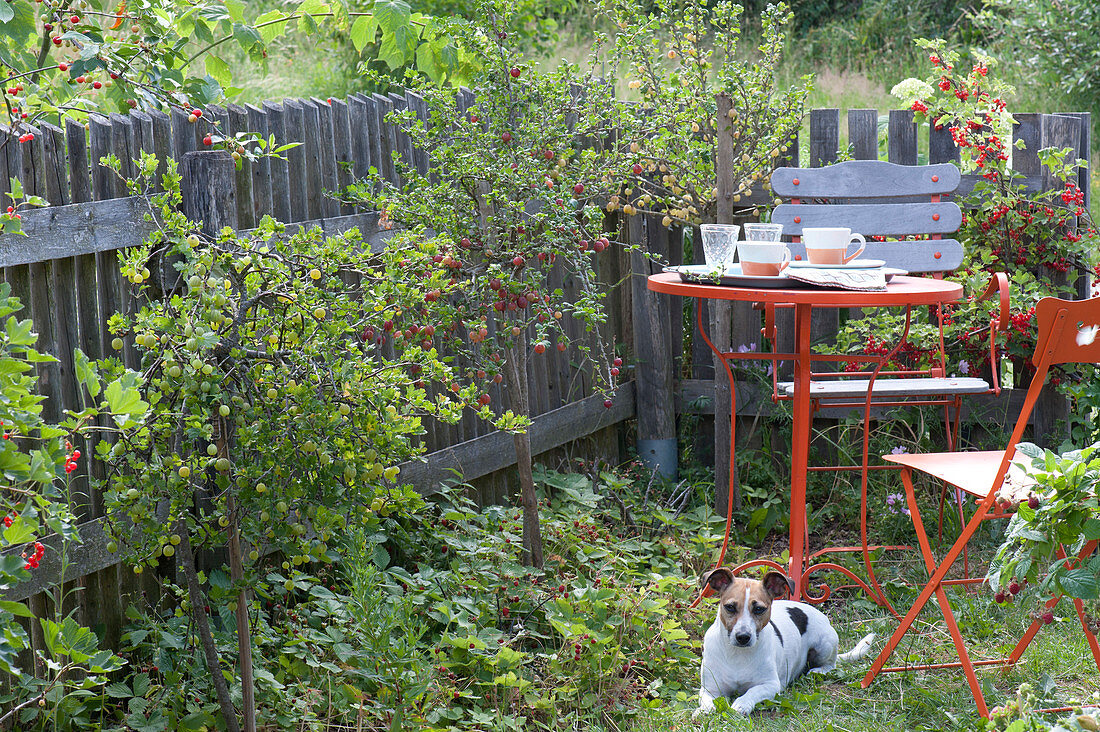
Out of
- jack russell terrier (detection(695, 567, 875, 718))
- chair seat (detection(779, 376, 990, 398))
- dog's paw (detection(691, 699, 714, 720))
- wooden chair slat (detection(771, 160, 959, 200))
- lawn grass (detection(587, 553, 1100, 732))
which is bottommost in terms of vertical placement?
lawn grass (detection(587, 553, 1100, 732))

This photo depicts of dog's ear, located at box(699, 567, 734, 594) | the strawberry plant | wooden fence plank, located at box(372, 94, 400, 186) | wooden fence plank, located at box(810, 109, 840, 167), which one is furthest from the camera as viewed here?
wooden fence plank, located at box(810, 109, 840, 167)

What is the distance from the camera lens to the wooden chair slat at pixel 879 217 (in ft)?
14.4

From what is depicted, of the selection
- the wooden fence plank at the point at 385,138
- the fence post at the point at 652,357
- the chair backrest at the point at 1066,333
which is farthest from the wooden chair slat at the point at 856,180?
the chair backrest at the point at 1066,333

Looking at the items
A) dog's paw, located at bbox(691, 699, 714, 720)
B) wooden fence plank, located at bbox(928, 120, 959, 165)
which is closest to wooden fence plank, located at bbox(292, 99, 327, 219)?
dog's paw, located at bbox(691, 699, 714, 720)

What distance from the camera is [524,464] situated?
12.2 feet

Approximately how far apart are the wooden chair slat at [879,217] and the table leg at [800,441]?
1.00 metres

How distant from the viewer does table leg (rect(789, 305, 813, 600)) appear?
354 centimetres

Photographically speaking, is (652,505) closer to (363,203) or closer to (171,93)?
(363,203)

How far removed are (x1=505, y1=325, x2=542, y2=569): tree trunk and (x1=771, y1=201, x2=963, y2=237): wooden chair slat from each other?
146cm

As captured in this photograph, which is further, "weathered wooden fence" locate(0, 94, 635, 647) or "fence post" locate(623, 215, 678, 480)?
"fence post" locate(623, 215, 678, 480)

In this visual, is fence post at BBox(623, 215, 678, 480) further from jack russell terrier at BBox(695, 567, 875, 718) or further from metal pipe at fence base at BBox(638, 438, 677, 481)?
jack russell terrier at BBox(695, 567, 875, 718)

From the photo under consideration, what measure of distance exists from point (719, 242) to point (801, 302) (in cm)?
52

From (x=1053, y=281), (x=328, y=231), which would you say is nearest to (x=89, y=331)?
(x=328, y=231)

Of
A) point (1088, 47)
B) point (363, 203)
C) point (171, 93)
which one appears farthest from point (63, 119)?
point (1088, 47)
